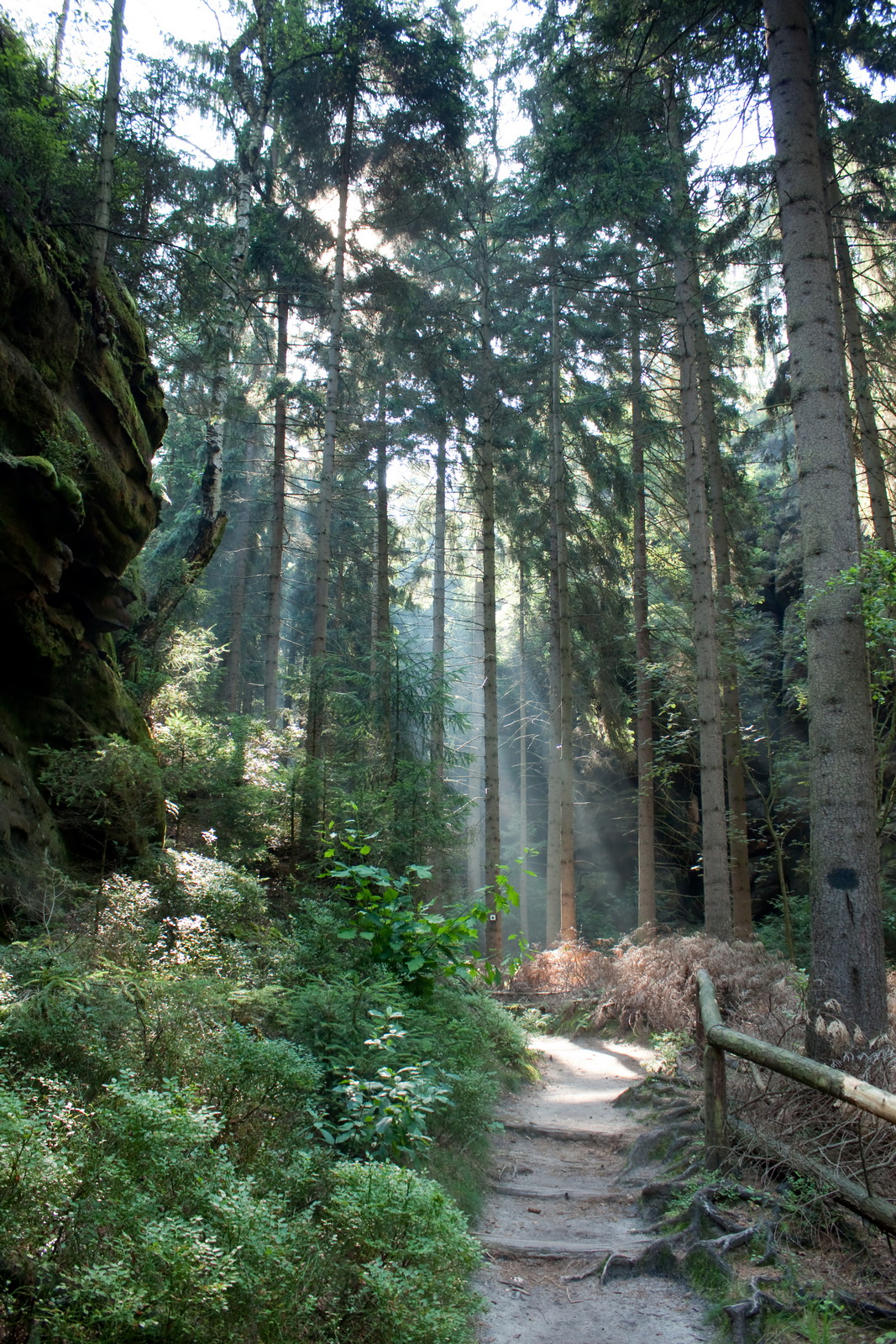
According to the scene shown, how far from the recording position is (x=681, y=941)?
1089 cm

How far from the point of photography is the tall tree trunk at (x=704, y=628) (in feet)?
37.2

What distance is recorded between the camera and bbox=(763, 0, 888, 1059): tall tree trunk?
203 inches

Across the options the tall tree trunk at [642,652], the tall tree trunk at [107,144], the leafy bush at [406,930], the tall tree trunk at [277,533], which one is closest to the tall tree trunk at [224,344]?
the tall tree trunk at [107,144]

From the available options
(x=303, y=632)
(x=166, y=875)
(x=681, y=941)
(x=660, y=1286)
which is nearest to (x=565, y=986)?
(x=681, y=941)

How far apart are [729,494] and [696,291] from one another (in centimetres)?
427

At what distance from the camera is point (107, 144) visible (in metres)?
7.94

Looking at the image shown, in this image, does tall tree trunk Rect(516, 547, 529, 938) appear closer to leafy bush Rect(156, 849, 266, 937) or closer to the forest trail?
leafy bush Rect(156, 849, 266, 937)

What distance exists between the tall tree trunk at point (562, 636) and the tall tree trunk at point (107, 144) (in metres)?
9.63

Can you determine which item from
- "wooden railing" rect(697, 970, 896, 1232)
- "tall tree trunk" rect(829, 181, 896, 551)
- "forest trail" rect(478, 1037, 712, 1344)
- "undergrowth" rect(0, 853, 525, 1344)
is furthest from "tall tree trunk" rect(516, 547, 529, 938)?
"undergrowth" rect(0, 853, 525, 1344)

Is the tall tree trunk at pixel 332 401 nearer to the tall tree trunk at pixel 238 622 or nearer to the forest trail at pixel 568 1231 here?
the tall tree trunk at pixel 238 622

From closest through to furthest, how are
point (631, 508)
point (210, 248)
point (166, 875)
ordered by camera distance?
1. point (166, 875)
2. point (210, 248)
3. point (631, 508)

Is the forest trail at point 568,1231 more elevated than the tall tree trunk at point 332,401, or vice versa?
the tall tree trunk at point 332,401

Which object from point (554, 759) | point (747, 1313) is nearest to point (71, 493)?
point (747, 1313)

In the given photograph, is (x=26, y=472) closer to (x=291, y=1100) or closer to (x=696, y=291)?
(x=291, y=1100)
